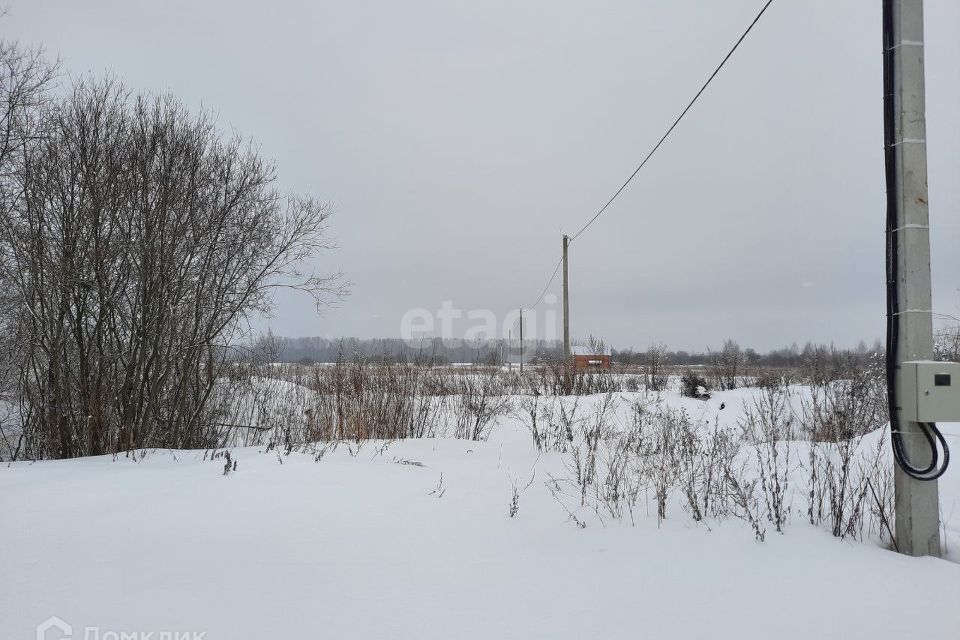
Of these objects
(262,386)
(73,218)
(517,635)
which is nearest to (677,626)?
(517,635)

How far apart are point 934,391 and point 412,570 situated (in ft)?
9.65

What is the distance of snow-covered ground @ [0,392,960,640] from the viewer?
1936 mm

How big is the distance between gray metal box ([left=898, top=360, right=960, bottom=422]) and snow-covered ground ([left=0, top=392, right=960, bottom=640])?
2.49 ft

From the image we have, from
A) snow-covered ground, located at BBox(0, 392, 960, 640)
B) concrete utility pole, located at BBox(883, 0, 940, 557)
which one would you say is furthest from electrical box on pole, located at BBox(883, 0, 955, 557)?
snow-covered ground, located at BBox(0, 392, 960, 640)

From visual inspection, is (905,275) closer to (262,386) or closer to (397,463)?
(397,463)

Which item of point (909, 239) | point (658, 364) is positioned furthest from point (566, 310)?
point (909, 239)

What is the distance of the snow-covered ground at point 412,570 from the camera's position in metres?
1.94

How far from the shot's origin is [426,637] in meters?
1.87

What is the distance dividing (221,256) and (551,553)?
25.9 feet

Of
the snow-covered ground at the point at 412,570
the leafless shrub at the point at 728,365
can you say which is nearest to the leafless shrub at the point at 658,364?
the leafless shrub at the point at 728,365

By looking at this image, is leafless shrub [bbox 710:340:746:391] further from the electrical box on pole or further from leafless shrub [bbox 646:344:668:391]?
the electrical box on pole

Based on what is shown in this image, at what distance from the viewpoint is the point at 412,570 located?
2406mm

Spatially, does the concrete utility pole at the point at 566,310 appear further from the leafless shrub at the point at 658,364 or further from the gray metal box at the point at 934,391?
the gray metal box at the point at 934,391

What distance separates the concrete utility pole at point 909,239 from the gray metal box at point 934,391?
0.09 meters
